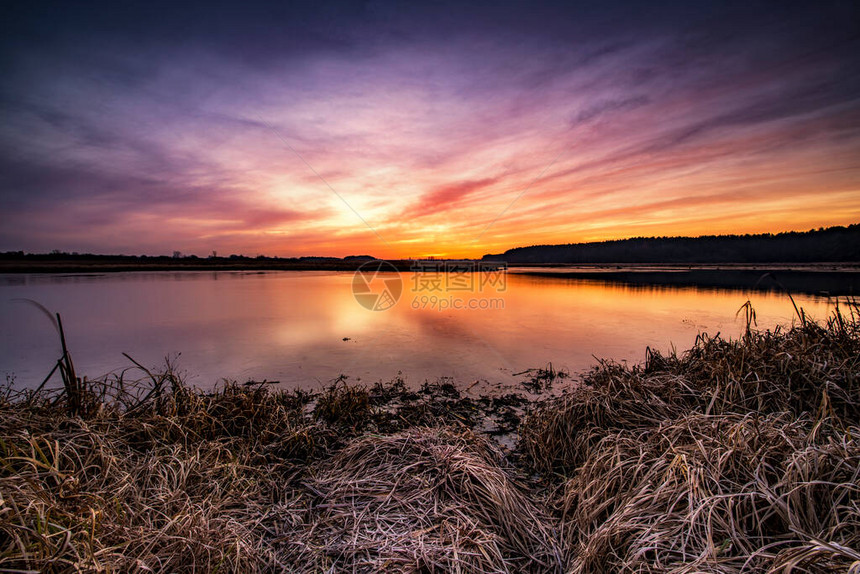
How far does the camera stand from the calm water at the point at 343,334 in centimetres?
669

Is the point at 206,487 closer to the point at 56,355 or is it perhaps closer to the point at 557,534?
the point at 557,534

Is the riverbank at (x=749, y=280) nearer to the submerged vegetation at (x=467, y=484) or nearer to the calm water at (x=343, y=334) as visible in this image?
the calm water at (x=343, y=334)

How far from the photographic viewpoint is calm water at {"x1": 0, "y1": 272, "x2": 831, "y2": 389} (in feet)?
22.0

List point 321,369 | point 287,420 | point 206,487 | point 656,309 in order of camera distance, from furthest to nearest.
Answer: point 656,309 → point 321,369 → point 287,420 → point 206,487

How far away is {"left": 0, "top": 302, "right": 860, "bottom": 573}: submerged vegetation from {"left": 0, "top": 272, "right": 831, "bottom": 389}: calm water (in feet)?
8.22

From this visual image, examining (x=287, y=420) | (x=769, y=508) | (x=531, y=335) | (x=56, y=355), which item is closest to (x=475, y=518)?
(x=769, y=508)

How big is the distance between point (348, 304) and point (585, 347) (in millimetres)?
A: 10457

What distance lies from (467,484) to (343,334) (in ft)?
25.1

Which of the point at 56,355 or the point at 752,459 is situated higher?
the point at 752,459

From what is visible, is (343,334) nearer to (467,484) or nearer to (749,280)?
(467,484)

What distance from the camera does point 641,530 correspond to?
1960mm

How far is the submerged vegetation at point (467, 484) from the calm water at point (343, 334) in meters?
2.51

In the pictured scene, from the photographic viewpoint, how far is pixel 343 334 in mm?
9648

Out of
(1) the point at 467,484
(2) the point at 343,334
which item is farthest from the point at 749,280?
(1) the point at 467,484
